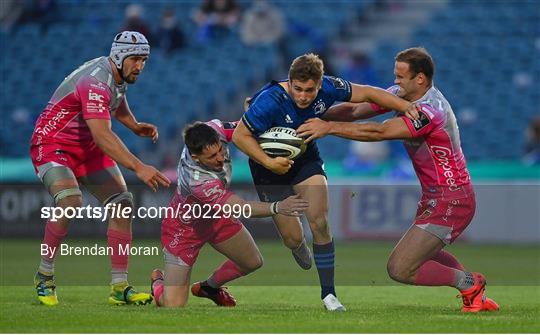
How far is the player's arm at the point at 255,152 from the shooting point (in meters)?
9.30

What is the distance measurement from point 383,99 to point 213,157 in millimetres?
1460

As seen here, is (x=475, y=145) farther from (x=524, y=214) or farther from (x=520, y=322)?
(x=520, y=322)

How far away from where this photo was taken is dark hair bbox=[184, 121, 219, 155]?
9422mm

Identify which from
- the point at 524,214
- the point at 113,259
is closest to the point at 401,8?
the point at 524,214

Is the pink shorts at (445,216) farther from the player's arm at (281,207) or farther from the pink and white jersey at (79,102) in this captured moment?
the pink and white jersey at (79,102)

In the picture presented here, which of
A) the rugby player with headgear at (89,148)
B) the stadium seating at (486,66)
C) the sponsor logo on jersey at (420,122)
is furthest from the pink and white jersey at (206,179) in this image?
the stadium seating at (486,66)

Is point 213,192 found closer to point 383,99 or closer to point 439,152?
point 383,99

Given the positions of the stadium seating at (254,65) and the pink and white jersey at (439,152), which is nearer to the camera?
the pink and white jersey at (439,152)

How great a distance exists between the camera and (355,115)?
10.2 meters

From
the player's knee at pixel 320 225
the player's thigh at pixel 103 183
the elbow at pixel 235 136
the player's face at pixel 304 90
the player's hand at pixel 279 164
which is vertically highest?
the player's face at pixel 304 90

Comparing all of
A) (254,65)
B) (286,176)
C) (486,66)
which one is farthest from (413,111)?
(486,66)

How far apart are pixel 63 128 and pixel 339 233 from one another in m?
9.23

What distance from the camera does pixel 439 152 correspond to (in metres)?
9.67

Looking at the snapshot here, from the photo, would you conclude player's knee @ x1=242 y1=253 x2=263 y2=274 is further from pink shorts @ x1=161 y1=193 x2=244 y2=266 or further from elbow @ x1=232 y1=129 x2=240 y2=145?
elbow @ x1=232 y1=129 x2=240 y2=145
